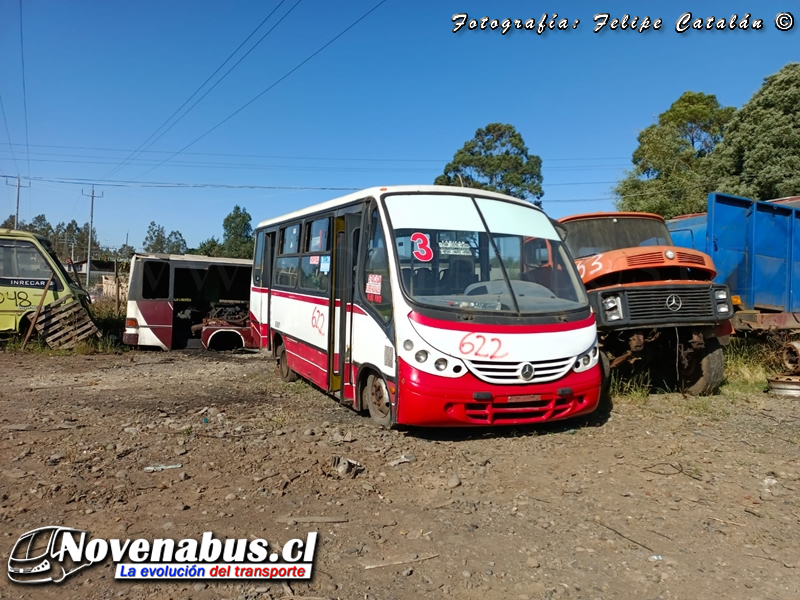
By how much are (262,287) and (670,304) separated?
6751mm

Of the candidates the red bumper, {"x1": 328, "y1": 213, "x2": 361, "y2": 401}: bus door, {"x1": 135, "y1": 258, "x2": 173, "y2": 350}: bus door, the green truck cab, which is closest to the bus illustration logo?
the red bumper

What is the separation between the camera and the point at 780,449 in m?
5.82

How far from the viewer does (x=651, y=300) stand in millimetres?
7082

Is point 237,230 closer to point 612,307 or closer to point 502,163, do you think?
point 502,163

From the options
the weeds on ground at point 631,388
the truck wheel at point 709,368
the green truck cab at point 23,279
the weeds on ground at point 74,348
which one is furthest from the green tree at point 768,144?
the green truck cab at point 23,279

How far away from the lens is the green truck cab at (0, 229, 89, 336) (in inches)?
523

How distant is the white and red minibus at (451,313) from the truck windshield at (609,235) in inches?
61.5

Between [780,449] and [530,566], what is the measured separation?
3597 mm

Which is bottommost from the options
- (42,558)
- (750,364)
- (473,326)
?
(42,558)

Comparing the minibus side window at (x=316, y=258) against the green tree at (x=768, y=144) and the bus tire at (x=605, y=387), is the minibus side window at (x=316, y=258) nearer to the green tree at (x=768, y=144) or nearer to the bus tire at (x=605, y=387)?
the bus tire at (x=605, y=387)

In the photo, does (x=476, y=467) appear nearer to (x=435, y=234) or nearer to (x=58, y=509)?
(x=435, y=234)

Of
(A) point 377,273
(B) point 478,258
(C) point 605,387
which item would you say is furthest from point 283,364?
(C) point 605,387

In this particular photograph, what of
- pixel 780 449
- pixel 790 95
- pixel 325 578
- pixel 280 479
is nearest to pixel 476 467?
pixel 280 479

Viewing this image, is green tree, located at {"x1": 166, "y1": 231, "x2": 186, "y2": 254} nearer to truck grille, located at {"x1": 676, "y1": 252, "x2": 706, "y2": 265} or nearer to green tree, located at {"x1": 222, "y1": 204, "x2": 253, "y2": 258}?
green tree, located at {"x1": 222, "y1": 204, "x2": 253, "y2": 258}
